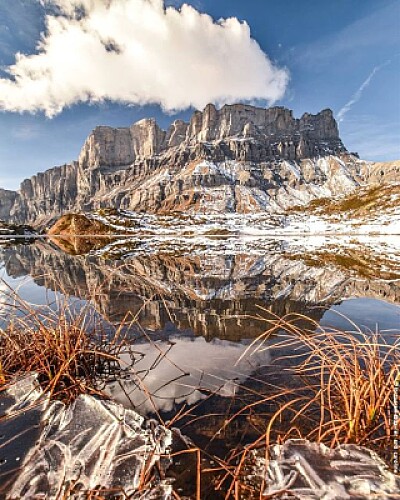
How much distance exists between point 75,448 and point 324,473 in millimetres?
1897

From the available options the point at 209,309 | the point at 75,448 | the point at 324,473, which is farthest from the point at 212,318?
the point at 324,473

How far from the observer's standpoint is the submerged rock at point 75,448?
1877 mm

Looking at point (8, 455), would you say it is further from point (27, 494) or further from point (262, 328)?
point (262, 328)

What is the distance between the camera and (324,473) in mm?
1887

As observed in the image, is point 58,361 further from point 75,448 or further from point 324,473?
point 324,473

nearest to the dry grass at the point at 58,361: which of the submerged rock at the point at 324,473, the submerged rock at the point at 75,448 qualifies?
the submerged rock at the point at 75,448

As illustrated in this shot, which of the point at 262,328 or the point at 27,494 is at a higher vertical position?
the point at 27,494

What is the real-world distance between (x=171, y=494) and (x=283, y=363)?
9.66ft

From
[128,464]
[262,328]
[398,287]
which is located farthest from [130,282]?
[398,287]

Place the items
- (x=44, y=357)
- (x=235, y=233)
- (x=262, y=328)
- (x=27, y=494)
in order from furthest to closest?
(x=235, y=233), (x=262, y=328), (x=44, y=357), (x=27, y=494)

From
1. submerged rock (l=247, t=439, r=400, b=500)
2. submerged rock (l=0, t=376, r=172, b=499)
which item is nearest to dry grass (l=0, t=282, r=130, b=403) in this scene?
submerged rock (l=0, t=376, r=172, b=499)

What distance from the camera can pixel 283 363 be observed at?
4.41 m

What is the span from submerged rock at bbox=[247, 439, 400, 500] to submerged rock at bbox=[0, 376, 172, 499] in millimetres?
776

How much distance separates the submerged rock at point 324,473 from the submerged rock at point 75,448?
0.78m
